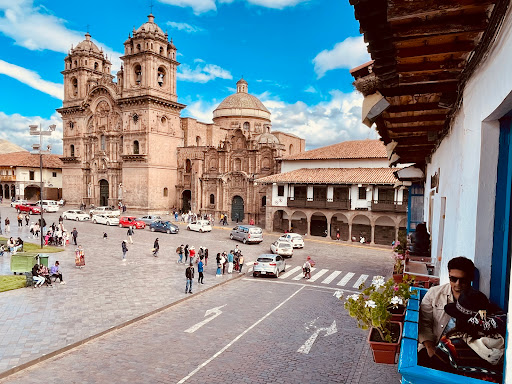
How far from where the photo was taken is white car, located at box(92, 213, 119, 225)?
1562 inches

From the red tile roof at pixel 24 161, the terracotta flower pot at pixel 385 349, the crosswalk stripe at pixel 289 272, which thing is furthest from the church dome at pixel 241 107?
the terracotta flower pot at pixel 385 349

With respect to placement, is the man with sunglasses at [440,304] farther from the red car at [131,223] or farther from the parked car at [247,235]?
the red car at [131,223]

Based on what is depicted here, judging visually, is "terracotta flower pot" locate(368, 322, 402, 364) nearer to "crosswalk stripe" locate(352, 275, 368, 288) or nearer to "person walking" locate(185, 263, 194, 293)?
"person walking" locate(185, 263, 194, 293)

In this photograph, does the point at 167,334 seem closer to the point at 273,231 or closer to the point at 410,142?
the point at 410,142

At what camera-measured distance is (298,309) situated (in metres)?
15.2

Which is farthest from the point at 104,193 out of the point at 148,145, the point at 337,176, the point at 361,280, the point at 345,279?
the point at 361,280

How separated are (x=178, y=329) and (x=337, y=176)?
2728cm

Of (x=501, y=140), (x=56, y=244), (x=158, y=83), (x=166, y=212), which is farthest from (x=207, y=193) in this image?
(x=501, y=140)

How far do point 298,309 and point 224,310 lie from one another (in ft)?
9.94

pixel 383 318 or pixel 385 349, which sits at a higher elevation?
pixel 383 318

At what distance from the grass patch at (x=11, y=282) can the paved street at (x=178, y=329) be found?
27.7 inches

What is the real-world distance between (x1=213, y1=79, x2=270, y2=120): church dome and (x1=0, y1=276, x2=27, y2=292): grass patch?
48.2m

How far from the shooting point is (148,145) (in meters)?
50.1

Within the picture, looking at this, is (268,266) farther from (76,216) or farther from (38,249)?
(76,216)
